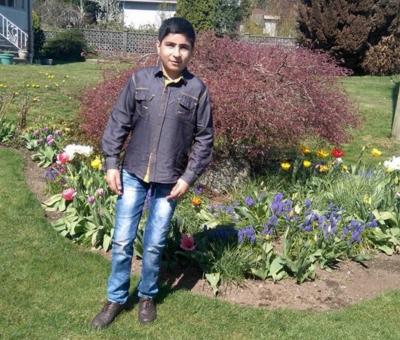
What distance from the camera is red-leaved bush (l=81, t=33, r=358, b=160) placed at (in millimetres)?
4609

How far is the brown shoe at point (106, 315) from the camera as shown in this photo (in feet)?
10.2

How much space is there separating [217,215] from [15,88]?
7424mm

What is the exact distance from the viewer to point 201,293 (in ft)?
11.7

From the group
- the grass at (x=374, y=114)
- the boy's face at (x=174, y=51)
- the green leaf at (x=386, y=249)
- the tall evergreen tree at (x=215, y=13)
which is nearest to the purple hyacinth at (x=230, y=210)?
the green leaf at (x=386, y=249)

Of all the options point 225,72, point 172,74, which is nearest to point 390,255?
point 225,72

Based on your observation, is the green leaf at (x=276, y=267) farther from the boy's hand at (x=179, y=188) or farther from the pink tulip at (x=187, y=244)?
the boy's hand at (x=179, y=188)

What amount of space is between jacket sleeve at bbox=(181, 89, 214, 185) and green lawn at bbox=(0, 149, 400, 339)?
91 centimetres

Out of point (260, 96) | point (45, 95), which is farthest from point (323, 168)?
point (45, 95)

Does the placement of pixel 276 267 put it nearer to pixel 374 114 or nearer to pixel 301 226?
pixel 301 226

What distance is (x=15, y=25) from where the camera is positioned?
21719 mm

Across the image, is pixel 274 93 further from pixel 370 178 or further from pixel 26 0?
pixel 26 0

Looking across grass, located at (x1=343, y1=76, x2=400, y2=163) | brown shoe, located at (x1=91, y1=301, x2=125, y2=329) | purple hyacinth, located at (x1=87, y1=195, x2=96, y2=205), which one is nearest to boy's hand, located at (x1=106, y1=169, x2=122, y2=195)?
brown shoe, located at (x1=91, y1=301, x2=125, y2=329)

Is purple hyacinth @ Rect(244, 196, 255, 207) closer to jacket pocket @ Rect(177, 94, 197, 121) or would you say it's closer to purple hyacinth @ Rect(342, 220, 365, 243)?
purple hyacinth @ Rect(342, 220, 365, 243)

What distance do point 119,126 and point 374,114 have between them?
27.5ft
